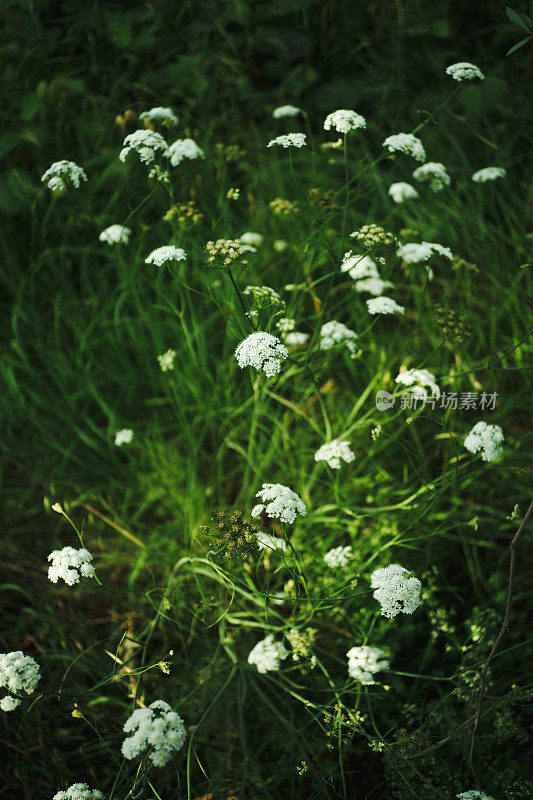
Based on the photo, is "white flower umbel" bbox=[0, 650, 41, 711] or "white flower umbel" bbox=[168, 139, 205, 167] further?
"white flower umbel" bbox=[168, 139, 205, 167]

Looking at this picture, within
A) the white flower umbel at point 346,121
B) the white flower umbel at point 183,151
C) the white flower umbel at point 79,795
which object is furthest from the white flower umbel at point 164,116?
the white flower umbel at point 79,795

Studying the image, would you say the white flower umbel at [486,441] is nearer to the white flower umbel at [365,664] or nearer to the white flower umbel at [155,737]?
the white flower umbel at [365,664]

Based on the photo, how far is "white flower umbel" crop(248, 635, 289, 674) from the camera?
5.84 ft

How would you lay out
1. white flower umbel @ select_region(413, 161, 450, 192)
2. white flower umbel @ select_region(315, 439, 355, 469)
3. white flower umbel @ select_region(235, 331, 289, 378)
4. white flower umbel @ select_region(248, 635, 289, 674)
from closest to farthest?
white flower umbel @ select_region(235, 331, 289, 378) < white flower umbel @ select_region(248, 635, 289, 674) < white flower umbel @ select_region(315, 439, 355, 469) < white flower umbel @ select_region(413, 161, 450, 192)

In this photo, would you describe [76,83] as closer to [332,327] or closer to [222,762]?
[332,327]

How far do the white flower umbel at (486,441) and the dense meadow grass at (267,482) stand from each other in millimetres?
96

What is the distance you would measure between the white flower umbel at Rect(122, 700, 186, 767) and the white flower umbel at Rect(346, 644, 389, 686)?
21.8 inches

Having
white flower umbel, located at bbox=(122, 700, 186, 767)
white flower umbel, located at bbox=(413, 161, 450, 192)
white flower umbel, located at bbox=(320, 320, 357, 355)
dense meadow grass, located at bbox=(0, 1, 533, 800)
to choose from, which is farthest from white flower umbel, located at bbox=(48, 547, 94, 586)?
white flower umbel, located at bbox=(413, 161, 450, 192)

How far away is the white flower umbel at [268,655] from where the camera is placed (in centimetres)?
178

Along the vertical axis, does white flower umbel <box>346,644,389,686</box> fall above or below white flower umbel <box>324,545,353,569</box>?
below

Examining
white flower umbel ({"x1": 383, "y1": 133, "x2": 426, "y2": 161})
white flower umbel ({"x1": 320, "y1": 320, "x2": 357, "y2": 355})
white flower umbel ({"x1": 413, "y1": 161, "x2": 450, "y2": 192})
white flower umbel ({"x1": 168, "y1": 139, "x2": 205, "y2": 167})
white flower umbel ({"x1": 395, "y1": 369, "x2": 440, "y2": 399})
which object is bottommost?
white flower umbel ({"x1": 395, "y1": 369, "x2": 440, "y2": 399})

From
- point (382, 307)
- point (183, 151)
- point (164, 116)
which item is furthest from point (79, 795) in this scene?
point (164, 116)

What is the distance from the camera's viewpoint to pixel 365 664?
1.77 m

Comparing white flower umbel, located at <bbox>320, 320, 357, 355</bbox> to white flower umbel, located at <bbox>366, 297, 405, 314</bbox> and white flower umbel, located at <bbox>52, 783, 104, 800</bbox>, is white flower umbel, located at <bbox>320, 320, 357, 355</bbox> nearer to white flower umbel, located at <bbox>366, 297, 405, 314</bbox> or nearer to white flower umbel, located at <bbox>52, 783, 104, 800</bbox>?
white flower umbel, located at <bbox>366, 297, 405, 314</bbox>
